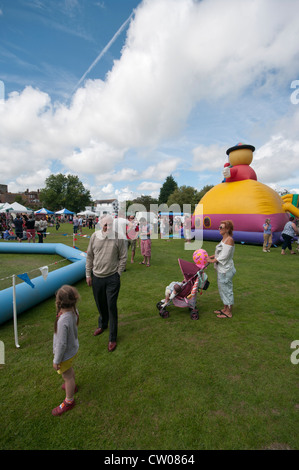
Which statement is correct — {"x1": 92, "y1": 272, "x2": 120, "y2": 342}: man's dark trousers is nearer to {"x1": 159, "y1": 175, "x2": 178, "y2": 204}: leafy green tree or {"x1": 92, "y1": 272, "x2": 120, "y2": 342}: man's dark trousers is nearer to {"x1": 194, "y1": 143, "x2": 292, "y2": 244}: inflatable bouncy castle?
{"x1": 194, "y1": 143, "x2": 292, "y2": 244}: inflatable bouncy castle

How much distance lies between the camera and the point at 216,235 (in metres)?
14.7

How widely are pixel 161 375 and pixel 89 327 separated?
5.66ft

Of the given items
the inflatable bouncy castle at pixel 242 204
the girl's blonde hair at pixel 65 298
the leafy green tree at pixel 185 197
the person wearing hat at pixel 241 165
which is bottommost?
the girl's blonde hair at pixel 65 298

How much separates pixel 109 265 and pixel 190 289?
195 centimetres

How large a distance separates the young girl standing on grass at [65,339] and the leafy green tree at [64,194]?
64226mm

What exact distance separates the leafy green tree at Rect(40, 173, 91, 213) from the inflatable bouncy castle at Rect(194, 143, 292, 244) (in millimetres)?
54974

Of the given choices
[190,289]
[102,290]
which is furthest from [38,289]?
[190,289]

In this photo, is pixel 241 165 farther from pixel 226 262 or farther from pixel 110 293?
pixel 110 293

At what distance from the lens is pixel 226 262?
4.24 meters

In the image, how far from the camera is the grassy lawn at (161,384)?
208cm

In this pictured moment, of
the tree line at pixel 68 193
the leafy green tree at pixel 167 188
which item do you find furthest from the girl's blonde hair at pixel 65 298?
the leafy green tree at pixel 167 188

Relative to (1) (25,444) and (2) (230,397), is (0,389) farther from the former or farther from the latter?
(2) (230,397)

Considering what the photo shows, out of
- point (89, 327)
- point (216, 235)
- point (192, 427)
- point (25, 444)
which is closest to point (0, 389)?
point (25, 444)

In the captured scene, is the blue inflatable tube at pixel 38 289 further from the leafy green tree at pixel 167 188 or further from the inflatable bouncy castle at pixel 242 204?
the leafy green tree at pixel 167 188
